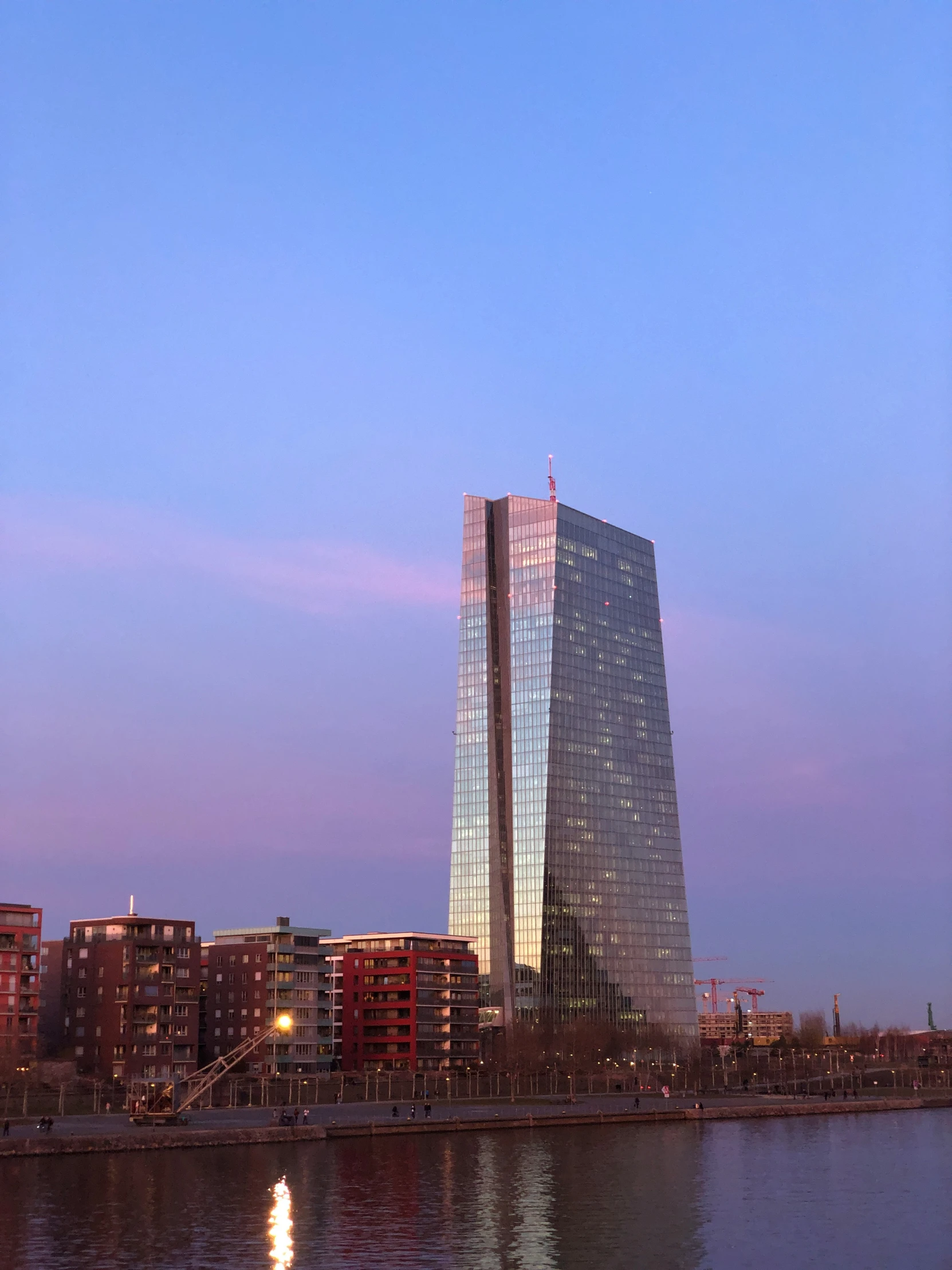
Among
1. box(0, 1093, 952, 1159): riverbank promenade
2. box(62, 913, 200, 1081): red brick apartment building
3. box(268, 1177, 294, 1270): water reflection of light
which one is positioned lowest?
box(268, 1177, 294, 1270): water reflection of light

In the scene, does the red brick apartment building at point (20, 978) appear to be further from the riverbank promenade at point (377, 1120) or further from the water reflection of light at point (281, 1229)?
the water reflection of light at point (281, 1229)

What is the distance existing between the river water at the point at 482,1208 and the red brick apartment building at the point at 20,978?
60614mm

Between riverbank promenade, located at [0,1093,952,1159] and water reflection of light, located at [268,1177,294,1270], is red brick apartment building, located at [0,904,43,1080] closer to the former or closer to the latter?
riverbank promenade, located at [0,1093,952,1159]

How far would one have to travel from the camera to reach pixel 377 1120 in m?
142

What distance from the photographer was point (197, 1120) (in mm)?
136000

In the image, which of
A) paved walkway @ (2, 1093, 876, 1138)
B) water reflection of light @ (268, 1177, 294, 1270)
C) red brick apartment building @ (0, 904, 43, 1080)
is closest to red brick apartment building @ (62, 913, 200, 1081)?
red brick apartment building @ (0, 904, 43, 1080)

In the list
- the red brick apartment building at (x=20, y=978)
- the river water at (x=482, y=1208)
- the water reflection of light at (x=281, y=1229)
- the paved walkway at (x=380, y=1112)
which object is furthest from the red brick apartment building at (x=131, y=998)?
the water reflection of light at (x=281, y=1229)

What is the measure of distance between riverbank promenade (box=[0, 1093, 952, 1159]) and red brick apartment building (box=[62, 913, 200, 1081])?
96.4 feet

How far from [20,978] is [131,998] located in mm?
17413

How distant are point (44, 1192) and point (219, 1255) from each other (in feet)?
86.8

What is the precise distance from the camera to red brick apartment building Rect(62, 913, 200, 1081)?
617ft

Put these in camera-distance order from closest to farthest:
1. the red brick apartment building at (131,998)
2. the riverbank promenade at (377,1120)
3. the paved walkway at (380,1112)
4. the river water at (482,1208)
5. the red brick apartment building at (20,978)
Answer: the river water at (482,1208) < the riverbank promenade at (377,1120) < the paved walkway at (380,1112) < the red brick apartment building at (20,978) < the red brick apartment building at (131,998)

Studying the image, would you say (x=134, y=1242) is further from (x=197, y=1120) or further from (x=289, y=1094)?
(x=289, y=1094)

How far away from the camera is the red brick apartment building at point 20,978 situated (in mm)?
170875
